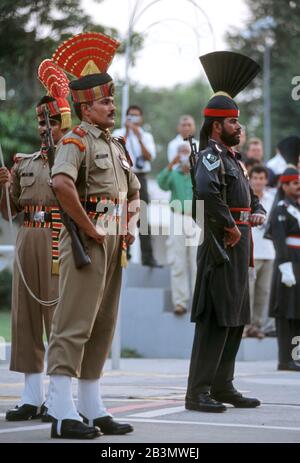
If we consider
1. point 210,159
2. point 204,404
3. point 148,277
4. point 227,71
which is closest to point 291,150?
point 148,277

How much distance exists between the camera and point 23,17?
62.6ft

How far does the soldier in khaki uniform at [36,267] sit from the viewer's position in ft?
25.5

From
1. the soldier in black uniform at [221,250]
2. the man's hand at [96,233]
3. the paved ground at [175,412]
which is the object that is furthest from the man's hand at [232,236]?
the man's hand at [96,233]

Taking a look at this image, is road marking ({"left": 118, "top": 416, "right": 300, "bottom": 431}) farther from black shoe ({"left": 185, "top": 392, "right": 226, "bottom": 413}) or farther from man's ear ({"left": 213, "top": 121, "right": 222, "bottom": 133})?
man's ear ({"left": 213, "top": 121, "right": 222, "bottom": 133})

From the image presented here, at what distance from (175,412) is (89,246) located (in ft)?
5.67

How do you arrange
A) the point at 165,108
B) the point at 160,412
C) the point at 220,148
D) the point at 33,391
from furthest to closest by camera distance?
1. the point at 165,108
2. the point at 220,148
3. the point at 160,412
4. the point at 33,391

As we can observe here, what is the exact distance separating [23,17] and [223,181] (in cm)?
1174

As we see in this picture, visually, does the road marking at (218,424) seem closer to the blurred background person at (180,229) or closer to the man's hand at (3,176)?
the man's hand at (3,176)

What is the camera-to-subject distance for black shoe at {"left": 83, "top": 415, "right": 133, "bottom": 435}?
675 cm

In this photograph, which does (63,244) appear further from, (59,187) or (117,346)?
(117,346)

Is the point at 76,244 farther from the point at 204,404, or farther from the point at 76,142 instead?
the point at 204,404

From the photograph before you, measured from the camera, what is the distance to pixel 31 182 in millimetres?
7902
